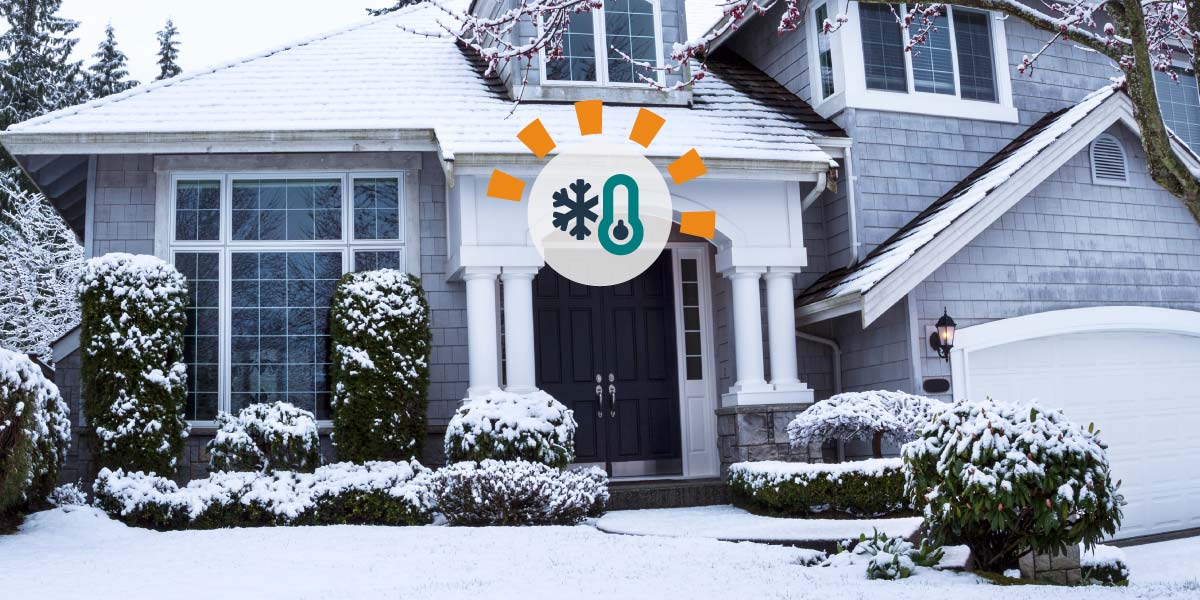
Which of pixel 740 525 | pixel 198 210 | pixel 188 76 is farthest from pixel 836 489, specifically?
pixel 188 76

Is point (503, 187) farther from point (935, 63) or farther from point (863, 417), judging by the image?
point (935, 63)

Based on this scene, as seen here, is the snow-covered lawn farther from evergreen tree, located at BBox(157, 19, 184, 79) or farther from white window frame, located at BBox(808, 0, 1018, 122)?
evergreen tree, located at BBox(157, 19, 184, 79)

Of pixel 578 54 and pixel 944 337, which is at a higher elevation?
pixel 578 54

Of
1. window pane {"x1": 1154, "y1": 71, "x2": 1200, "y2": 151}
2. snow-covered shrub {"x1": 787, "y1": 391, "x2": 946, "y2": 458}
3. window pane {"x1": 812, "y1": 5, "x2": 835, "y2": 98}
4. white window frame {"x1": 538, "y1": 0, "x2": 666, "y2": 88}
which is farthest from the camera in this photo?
window pane {"x1": 1154, "y1": 71, "x2": 1200, "y2": 151}

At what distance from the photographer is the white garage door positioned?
1045cm

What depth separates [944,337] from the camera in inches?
394

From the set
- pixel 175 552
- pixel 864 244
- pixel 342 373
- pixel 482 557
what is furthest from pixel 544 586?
pixel 864 244

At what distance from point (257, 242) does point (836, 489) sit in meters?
5.78

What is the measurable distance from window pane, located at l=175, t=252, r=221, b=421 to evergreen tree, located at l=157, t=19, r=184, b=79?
19.0m

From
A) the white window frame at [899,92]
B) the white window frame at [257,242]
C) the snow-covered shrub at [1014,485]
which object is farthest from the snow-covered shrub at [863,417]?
the white window frame at [257,242]

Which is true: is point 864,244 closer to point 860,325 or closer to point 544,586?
point 860,325


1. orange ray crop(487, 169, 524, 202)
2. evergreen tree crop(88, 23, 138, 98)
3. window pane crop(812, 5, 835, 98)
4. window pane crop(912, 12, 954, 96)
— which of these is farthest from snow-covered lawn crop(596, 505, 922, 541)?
evergreen tree crop(88, 23, 138, 98)

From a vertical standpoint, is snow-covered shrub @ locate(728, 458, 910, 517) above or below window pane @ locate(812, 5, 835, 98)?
below

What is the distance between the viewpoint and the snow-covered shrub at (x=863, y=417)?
928cm
